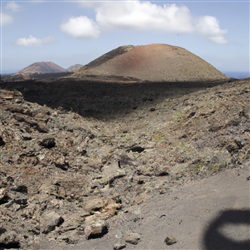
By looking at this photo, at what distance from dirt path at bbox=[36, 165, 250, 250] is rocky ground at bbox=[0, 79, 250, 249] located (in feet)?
0.63

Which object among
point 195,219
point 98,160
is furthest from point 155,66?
point 195,219

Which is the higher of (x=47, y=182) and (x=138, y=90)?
(x=138, y=90)

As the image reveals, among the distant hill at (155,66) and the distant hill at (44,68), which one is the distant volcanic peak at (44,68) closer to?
the distant hill at (44,68)

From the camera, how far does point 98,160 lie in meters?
10.7

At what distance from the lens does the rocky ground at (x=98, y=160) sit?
735 cm

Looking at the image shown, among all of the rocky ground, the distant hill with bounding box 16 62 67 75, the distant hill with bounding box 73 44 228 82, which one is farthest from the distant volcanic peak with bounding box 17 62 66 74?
the rocky ground

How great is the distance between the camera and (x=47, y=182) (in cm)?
889

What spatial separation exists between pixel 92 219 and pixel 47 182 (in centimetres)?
200

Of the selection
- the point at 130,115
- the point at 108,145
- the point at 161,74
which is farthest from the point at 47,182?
the point at 161,74

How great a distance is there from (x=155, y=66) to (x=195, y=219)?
106 ft

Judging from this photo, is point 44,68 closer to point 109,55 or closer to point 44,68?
point 44,68

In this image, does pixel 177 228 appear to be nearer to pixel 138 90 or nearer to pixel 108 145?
pixel 108 145

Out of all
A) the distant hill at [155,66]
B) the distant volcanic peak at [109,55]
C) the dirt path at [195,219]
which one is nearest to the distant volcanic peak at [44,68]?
the distant volcanic peak at [109,55]

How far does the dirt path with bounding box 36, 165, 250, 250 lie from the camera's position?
234 inches
